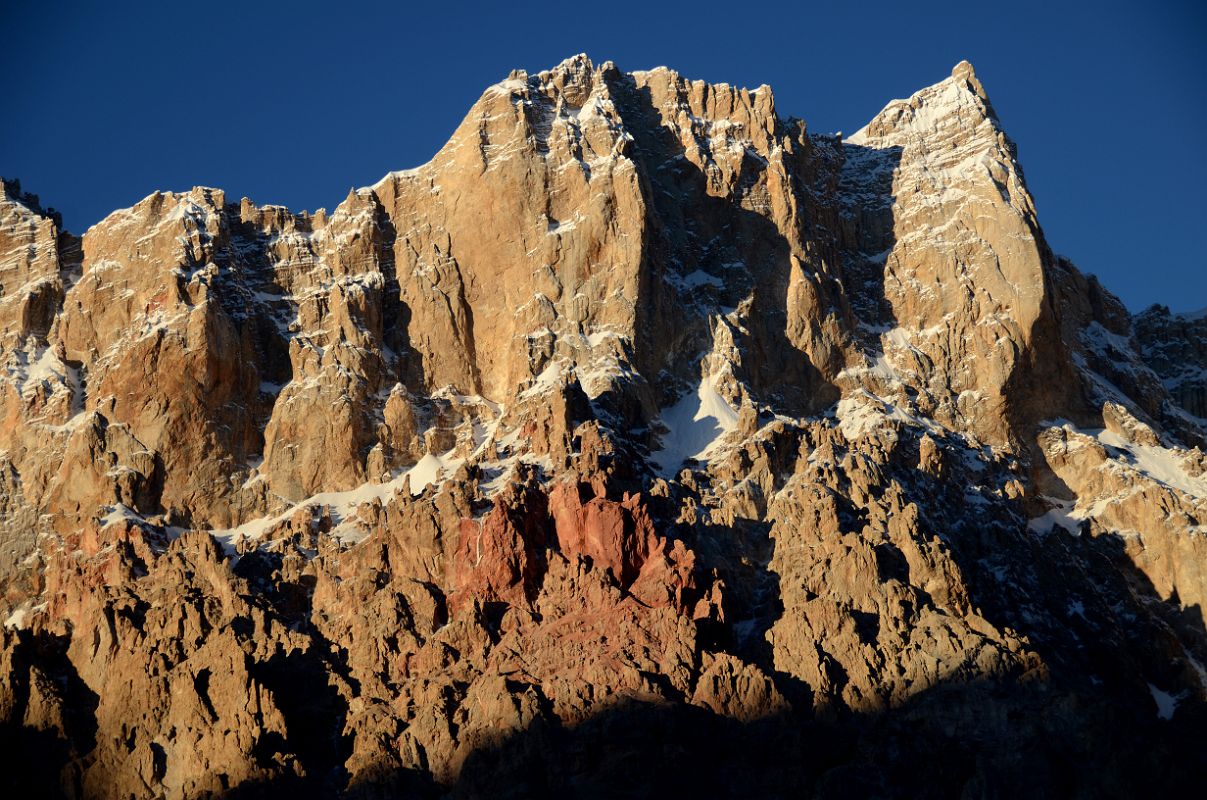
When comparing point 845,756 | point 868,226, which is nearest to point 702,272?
point 868,226

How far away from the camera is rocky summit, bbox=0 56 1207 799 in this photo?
4744 inches

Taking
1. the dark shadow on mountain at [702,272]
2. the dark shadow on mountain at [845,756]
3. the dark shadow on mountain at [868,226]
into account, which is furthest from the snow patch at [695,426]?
the dark shadow on mountain at [845,756]

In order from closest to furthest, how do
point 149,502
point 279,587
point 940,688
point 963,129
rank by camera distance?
point 940,688 → point 279,587 → point 149,502 → point 963,129

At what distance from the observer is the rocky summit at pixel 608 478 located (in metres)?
120

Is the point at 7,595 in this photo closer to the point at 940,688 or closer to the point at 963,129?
the point at 940,688

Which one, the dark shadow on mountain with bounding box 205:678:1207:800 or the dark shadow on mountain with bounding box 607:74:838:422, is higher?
the dark shadow on mountain with bounding box 607:74:838:422

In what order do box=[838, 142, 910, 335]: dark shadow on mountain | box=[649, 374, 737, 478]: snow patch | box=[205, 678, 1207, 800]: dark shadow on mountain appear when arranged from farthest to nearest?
box=[838, 142, 910, 335]: dark shadow on mountain → box=[649, 374, 737, 478]: snow patch → box=[205, 678, 1207, 800]: dark shadow on mountain

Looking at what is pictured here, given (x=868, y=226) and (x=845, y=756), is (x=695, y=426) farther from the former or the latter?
(x=845, y=756)

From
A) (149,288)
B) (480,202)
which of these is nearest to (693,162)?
(480,202)

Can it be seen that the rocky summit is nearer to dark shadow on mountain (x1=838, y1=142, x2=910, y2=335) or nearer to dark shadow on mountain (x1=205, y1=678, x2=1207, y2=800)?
dark shadow on mountain (x1=205, y1=678, x2=1207, y2=800)

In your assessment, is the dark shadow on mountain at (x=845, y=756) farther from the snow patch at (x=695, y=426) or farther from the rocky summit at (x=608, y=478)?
the snow patch at (x=695, y=426)

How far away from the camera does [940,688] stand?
12131 cm

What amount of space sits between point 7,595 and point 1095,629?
2884 inches

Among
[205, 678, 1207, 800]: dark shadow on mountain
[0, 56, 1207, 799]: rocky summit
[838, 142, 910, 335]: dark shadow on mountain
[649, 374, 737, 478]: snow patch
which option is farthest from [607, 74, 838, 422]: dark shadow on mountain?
[205, 678, 1207, 800]: dark shadow on mountain
